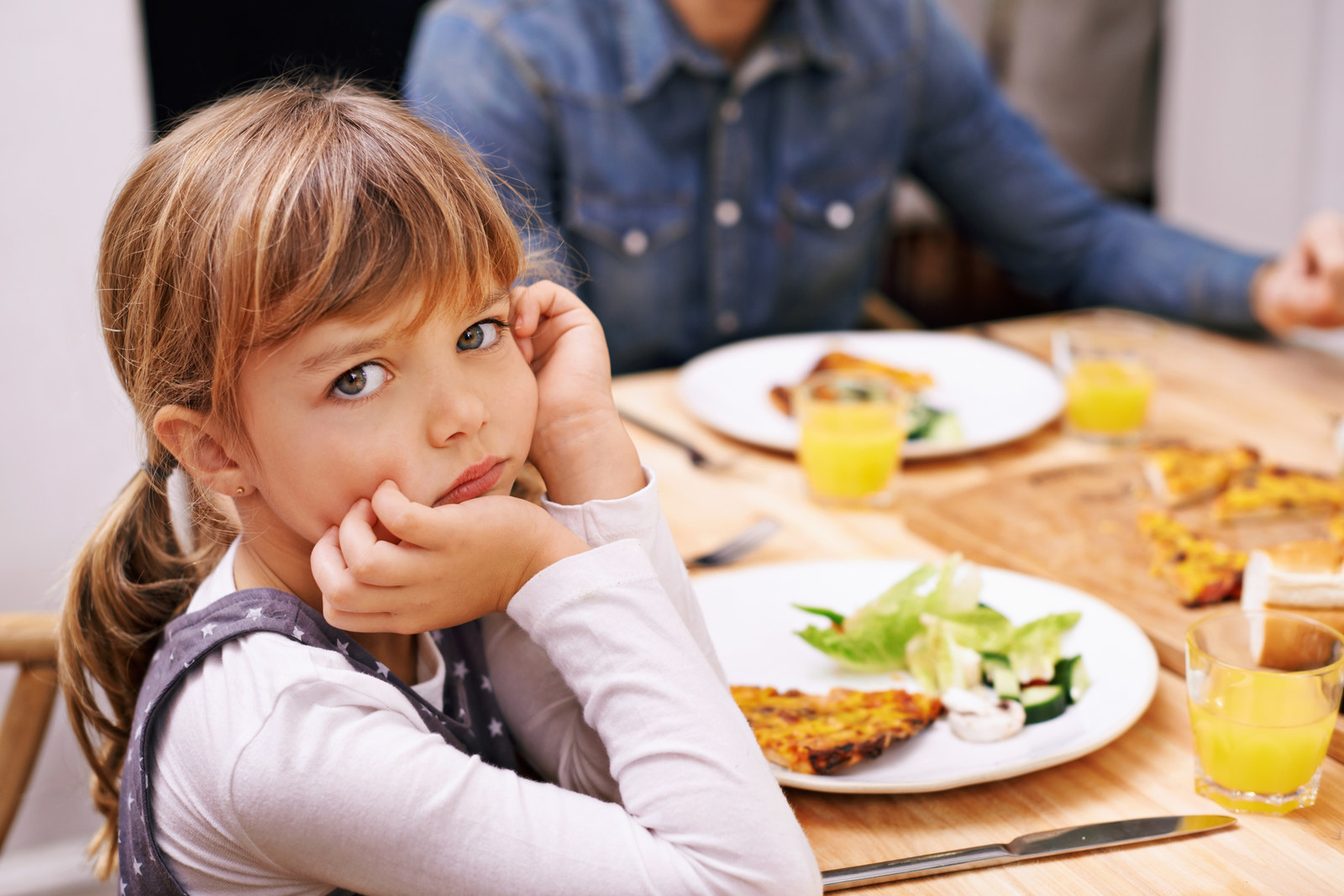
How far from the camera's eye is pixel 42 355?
2539mm

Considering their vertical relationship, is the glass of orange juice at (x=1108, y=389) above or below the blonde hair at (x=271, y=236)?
below

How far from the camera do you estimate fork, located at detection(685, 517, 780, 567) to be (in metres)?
1.33

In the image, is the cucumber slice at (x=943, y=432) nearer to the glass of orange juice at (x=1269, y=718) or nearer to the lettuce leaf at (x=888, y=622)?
the lettuce leaf at (x=888, y=622)

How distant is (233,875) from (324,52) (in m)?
2.75

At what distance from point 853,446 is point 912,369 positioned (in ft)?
1.89

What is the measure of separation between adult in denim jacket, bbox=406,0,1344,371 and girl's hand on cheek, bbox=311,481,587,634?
147 cm

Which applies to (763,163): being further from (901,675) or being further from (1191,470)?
(901,675)

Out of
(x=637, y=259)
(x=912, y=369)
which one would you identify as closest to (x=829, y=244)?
(x=637, y=259)

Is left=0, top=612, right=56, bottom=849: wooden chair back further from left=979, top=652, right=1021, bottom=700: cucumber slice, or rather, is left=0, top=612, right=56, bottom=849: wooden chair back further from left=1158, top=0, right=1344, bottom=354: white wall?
left=1158, top=0, right=1344, bottom=354: white wall

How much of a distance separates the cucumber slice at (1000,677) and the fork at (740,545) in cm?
38

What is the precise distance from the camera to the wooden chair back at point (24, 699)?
124cm

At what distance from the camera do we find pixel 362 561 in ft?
2.55

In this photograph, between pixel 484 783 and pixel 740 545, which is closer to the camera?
pixel 484 783

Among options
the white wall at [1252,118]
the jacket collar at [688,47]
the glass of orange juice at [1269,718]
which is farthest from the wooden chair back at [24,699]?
the white wall at [1252,118]
